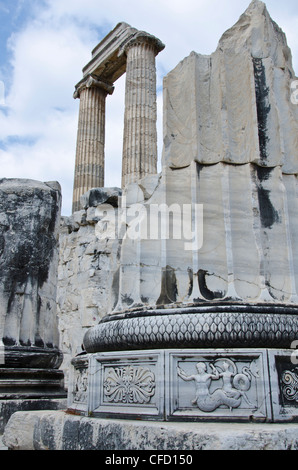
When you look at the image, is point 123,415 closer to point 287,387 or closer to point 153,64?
point 287,387

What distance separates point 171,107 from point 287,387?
201cm

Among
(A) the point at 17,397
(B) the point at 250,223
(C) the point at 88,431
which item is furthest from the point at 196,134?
(A) the point at 17,397

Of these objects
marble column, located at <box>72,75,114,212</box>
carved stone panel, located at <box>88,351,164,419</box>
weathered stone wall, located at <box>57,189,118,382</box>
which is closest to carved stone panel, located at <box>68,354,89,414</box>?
carved stone panel, located at <box>88,351,164,419</box>

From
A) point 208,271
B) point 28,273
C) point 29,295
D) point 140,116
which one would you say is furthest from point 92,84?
point 208,271

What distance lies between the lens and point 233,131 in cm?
306

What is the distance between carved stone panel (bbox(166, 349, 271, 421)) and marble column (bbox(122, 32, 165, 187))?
48.9 ft

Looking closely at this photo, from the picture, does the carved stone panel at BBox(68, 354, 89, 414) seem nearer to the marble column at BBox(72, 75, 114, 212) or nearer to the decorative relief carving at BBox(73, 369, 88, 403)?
the decorative relief carving at BBox(73, 369, 88, 403)

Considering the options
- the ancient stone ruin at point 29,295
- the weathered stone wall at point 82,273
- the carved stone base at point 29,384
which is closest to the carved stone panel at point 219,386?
the ancient stone ruin at point 29,295

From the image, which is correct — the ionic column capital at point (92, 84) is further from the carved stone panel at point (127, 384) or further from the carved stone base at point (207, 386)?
the carved stone base at point (207, 386)

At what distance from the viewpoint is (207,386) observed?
7.52 ft

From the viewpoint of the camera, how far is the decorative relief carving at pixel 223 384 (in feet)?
7.41

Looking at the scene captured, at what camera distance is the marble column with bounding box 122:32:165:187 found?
17422 millimetres

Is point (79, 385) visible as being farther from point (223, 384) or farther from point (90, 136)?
point (90, 136)

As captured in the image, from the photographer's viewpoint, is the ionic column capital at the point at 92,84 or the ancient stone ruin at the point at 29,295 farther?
the ionic column capital at the point at 92,84
